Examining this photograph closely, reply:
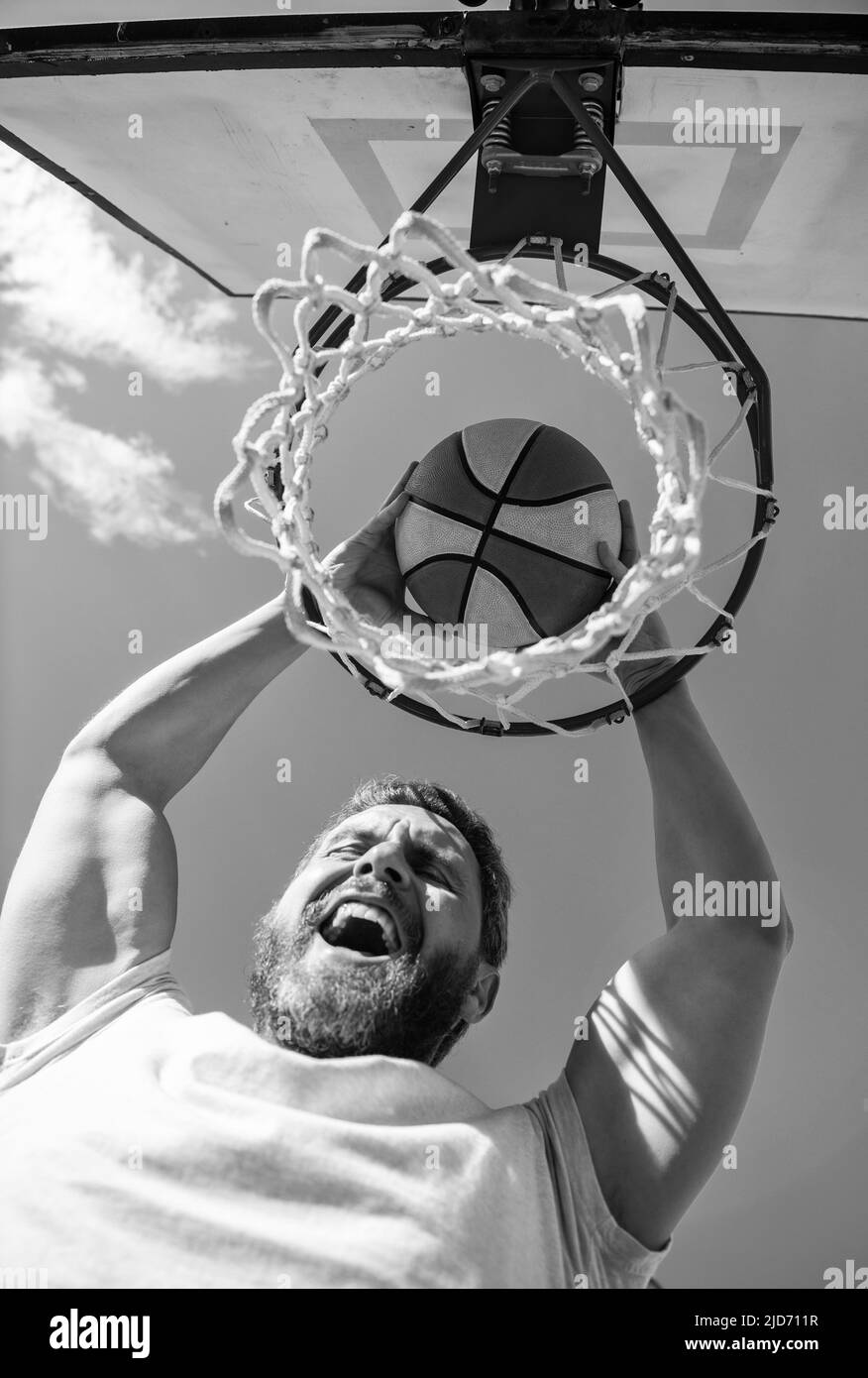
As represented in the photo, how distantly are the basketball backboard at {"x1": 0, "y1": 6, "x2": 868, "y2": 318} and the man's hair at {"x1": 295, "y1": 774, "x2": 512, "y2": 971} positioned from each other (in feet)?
5.26

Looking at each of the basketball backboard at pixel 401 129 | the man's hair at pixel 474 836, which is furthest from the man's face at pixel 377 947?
the basketball backboard at pixel 401 129

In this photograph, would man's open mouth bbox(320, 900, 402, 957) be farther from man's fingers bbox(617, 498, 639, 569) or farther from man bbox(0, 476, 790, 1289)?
man's fingers bbox(617, 498, 639, 569)

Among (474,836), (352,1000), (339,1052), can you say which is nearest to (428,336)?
(474,836)

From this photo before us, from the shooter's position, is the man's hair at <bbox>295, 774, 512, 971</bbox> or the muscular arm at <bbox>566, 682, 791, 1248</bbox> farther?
the man's hair at <bbox>295, 774, 512, 971</bbox>

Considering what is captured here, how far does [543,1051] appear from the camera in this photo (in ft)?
18.4

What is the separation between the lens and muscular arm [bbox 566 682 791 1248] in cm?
264

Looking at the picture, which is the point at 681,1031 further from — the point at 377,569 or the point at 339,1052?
the point at 377,569

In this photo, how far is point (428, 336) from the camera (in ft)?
9.68

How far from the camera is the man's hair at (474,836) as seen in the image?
3389mm

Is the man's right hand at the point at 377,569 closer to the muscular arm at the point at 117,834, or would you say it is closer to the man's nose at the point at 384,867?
the muscular arm at the point at 117,834

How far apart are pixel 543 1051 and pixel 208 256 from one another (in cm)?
373

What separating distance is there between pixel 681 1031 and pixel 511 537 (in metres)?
1.38

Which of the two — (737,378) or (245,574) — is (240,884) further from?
(737,378)

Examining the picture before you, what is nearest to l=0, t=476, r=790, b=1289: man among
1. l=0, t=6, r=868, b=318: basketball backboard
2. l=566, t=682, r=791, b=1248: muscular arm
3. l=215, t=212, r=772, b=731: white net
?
l=566, t=682, r=791, b=1248: muscular arm
